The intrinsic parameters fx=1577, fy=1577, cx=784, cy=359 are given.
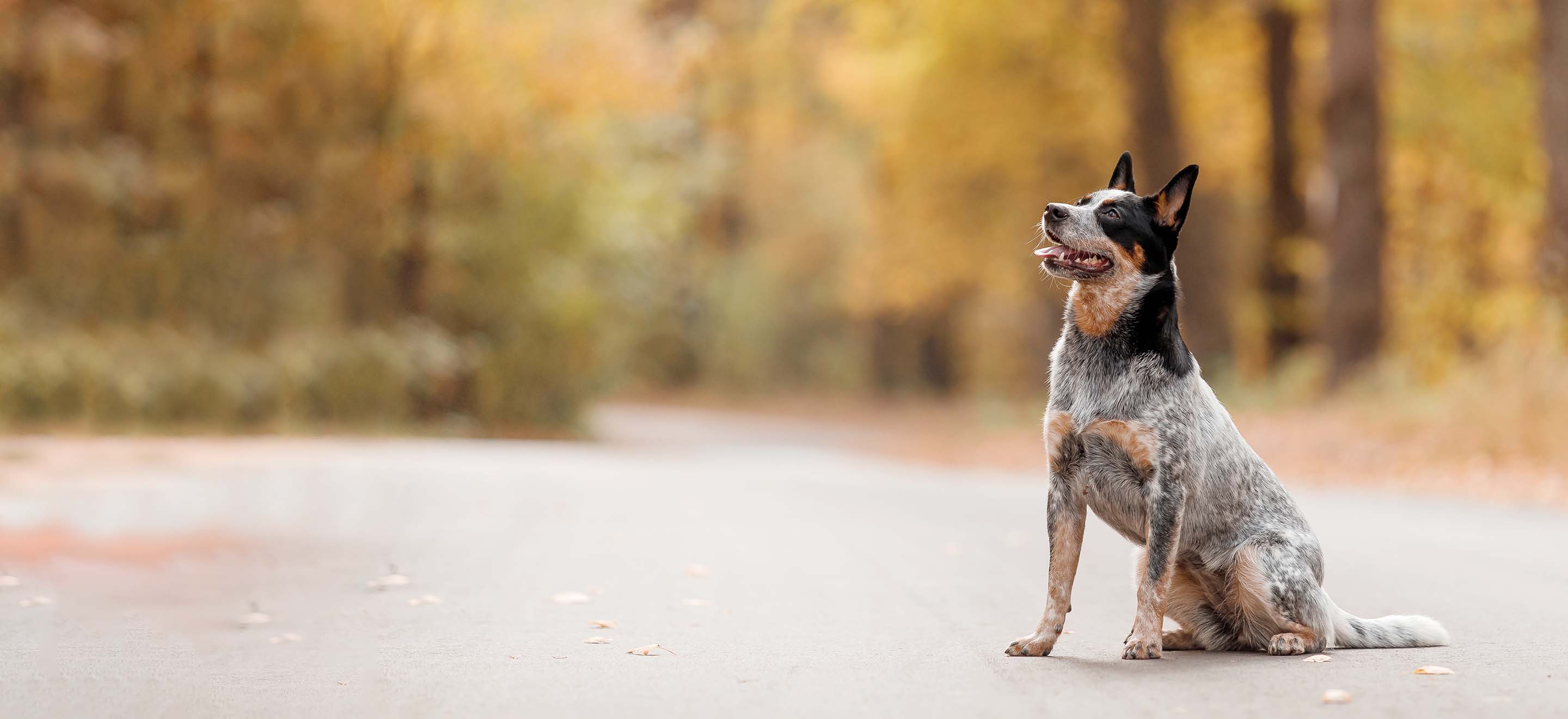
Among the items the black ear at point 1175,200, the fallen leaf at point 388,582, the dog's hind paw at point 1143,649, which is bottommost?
the fallen leaf at point 388,582

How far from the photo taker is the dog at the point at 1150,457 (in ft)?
20.7

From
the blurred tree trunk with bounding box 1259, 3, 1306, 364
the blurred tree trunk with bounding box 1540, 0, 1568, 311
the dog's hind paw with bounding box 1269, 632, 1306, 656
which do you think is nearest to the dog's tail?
the dog's hind paw with bounding box 1269, 632, 1306, 656

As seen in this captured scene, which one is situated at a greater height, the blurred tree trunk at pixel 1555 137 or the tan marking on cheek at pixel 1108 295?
the blurred tree trunk at pixel 1555 137

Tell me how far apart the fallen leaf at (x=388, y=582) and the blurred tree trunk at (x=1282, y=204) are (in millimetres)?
24154

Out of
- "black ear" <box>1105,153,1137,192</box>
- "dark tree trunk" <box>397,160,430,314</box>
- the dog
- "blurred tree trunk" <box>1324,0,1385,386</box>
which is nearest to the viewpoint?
the dog

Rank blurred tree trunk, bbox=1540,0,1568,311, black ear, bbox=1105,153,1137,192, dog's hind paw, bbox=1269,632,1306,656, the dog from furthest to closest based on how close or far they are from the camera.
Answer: blurred tree trunk, bbox=1540,0,1568,311
black ear, bbox=1105,153,1137,192
dog's hind paw, bbox=1269,632,1306,656
the dog

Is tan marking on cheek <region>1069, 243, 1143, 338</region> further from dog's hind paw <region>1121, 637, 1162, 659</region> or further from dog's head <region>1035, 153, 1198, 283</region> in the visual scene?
dog's hind paw <region>1121, 637, 1162, 659</region>

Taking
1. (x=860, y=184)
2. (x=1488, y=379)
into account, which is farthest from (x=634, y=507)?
(x=860, y=184)

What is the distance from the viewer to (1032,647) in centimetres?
662

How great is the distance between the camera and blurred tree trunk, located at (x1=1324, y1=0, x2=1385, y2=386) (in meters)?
24.2

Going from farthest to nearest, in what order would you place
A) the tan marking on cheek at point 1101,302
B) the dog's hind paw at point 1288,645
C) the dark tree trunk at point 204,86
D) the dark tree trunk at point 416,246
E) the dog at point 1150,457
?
the dark tree trunk at point 416,246
the dark tree trunk at point 204,86
the dog's hind paw at point 1288,645
the tan marking on cheek at point 1101,302
the dog at point 1150,457

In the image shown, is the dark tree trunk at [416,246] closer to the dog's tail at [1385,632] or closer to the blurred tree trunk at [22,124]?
the blurred tree trunk at [22,124]

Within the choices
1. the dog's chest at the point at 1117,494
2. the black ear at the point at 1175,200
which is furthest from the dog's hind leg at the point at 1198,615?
the black ear at the point at 1175,200

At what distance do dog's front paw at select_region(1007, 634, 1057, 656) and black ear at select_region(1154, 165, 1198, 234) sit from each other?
5.83 ft
